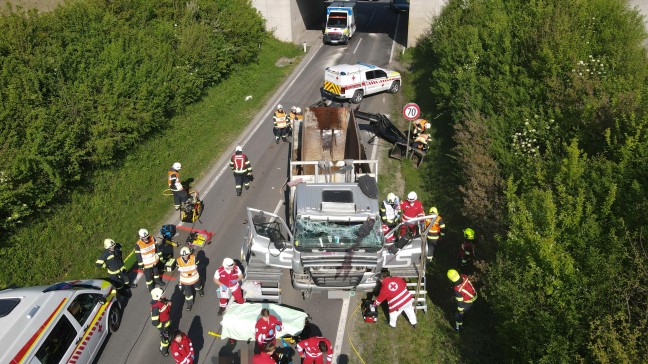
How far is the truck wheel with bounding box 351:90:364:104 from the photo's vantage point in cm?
2066

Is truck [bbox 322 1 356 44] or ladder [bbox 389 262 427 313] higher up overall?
truck [bbox 322 1 356 44]

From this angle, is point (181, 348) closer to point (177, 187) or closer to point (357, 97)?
point (177, 187)

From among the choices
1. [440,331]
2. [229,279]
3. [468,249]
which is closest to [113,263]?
[229,279]

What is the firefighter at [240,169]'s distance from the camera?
531 inches

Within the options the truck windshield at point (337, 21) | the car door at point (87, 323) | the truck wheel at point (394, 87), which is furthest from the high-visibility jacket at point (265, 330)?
the truck windshield at point (337, 21)

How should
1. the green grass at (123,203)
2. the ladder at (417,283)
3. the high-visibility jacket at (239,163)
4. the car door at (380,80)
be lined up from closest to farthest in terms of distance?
the ladder at (417,283) → the green grass at (123,203) → the high-visibility jacket at (239,163) → the car door at (380,80)

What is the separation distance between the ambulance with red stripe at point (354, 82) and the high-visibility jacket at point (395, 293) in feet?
42.5

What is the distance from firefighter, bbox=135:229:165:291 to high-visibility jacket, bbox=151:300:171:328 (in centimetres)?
170

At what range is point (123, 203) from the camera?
1331 cm

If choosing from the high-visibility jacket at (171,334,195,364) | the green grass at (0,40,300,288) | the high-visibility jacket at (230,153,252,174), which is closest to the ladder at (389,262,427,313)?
the high-visibility jacket at (171,334,195,364)

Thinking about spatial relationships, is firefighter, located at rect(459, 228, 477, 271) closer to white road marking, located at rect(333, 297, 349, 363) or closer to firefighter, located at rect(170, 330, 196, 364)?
white road marking, located at rect(333, 297, 349, 363)

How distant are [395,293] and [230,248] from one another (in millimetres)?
4977

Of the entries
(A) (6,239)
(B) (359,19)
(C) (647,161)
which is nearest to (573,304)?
(C) (647,161)

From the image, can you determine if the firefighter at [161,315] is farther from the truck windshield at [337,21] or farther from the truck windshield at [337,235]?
the truck windshield at [337,21]
